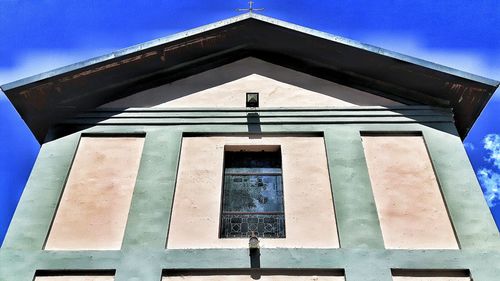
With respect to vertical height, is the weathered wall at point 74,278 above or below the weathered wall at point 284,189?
below

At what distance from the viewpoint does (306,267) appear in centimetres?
779

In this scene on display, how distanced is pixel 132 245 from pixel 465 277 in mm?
4626

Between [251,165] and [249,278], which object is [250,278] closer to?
[249,278]

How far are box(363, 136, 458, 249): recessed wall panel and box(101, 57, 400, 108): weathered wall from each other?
122cm

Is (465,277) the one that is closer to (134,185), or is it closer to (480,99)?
(480,99)

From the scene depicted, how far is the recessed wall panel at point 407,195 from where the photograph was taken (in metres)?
8.18

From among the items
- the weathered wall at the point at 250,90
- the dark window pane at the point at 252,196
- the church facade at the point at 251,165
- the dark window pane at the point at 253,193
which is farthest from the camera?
the weathered wall at the point at 250,90

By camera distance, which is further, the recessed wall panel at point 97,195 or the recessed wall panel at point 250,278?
the recessed wall panel at point 97,195

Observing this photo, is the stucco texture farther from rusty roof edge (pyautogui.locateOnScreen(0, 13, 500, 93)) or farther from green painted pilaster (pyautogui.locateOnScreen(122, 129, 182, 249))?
rusty roof edge (pyautogui.locateOnScreen(0, 13, 500, 93))

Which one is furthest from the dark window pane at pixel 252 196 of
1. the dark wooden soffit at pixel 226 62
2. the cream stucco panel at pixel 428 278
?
the dark wooden soffit at pixel 226 62

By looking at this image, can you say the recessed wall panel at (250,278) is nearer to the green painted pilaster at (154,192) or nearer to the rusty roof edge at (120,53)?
the green painted pilaster at (154,192)

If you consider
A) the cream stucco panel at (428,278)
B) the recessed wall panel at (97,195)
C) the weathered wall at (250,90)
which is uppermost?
the weathered wall at (250,90)

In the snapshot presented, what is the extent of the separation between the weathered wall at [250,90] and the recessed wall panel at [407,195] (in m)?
1.22

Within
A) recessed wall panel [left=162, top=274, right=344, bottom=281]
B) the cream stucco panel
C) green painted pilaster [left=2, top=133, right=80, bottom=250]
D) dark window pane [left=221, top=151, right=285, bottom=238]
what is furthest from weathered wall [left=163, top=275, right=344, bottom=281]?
green painted pilaster [left=2, top=133, right=80, bottom=250]
